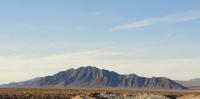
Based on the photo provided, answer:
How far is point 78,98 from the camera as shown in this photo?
53594mm

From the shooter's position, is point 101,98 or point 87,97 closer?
point 87,97

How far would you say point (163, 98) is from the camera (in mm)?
66562

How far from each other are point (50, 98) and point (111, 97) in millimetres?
15333

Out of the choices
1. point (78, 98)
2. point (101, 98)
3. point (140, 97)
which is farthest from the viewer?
point (140, 97)

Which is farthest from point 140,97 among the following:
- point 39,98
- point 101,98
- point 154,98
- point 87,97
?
point 39,98

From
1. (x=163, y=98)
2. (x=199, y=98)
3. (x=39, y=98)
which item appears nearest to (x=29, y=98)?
(x=39, y=98)

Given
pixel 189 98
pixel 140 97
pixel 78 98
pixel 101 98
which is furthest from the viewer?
pixel 189 98

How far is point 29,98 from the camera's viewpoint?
71938mm

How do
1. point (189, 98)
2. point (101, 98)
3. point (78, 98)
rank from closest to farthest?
point (78, 98) < point (101, 98) < point (189, 98)

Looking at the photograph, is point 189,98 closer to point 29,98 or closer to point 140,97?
point 140,97

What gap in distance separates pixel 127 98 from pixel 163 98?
6893 millimetres

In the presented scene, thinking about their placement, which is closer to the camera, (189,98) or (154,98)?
(154,98)

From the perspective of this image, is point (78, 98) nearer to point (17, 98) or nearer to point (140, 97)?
point (140, 97)

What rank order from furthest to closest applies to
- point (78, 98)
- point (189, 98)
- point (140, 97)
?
point (189, 98), point (140, 97), point (78, 98)
